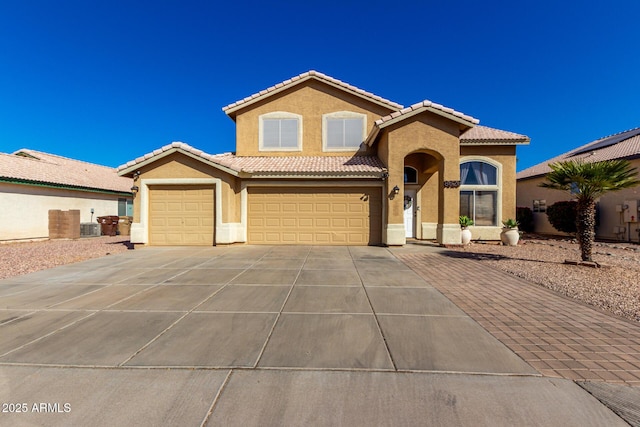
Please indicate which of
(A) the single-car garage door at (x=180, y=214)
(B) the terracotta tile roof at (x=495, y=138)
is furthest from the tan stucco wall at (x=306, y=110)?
(B) the terracotta tile roof at (x=495, y=138)

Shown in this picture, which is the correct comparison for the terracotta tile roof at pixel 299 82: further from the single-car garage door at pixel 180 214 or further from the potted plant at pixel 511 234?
the potted plant at pixel 511 234

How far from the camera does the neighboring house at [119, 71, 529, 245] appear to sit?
37.6ft

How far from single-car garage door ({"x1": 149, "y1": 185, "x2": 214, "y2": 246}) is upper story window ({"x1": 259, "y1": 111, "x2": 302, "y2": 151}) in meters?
4.28

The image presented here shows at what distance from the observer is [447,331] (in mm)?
3756

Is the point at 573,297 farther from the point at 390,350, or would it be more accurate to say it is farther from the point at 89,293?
the point at 89,293

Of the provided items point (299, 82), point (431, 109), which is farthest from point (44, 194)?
point (431, 109)

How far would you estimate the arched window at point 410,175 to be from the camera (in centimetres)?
1403

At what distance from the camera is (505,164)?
43.7 feet

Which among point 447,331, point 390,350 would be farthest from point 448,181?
point 390,350

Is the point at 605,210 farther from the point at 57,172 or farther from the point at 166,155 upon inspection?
the point at 57,172

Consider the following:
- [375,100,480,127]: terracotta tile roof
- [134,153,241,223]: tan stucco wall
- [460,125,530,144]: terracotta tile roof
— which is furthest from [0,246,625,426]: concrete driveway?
[460,125,530,144]: terracotta tile roof

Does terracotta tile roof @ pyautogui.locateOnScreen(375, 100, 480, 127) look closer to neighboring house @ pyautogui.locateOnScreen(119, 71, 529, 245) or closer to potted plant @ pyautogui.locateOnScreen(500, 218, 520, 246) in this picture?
neighboring house @ pyautogui.locateOnScreen(119, 71, 529, 245)

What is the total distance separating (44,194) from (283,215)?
46.6ft

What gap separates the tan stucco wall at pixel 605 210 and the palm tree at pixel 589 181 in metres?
8.75
